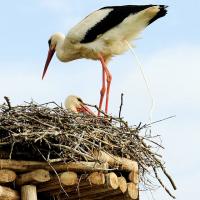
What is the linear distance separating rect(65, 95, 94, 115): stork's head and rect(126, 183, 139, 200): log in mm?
1938

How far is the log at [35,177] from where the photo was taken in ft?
23.1

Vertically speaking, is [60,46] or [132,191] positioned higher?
[60,46]

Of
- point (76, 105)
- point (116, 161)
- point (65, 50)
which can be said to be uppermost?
point (65, 50)

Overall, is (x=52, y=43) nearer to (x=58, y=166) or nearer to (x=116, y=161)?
(x=116, y=161)

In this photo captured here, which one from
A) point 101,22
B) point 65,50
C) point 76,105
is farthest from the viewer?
point 65,50

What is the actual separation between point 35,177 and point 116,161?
2.63 feet

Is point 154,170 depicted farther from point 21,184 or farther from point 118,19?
point 118,19

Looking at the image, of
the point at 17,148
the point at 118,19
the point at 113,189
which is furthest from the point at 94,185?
the point at 118,19

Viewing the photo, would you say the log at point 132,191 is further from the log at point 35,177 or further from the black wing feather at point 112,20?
the black wing feather at point 112,20

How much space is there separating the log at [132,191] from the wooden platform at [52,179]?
178 millimetres

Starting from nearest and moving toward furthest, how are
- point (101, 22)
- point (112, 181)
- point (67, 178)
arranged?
point (67, 178) → point (112, 181) → point (101, 22)

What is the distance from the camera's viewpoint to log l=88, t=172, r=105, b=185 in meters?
7.19

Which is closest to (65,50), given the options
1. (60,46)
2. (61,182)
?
(60,46)

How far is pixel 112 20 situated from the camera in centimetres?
1017
